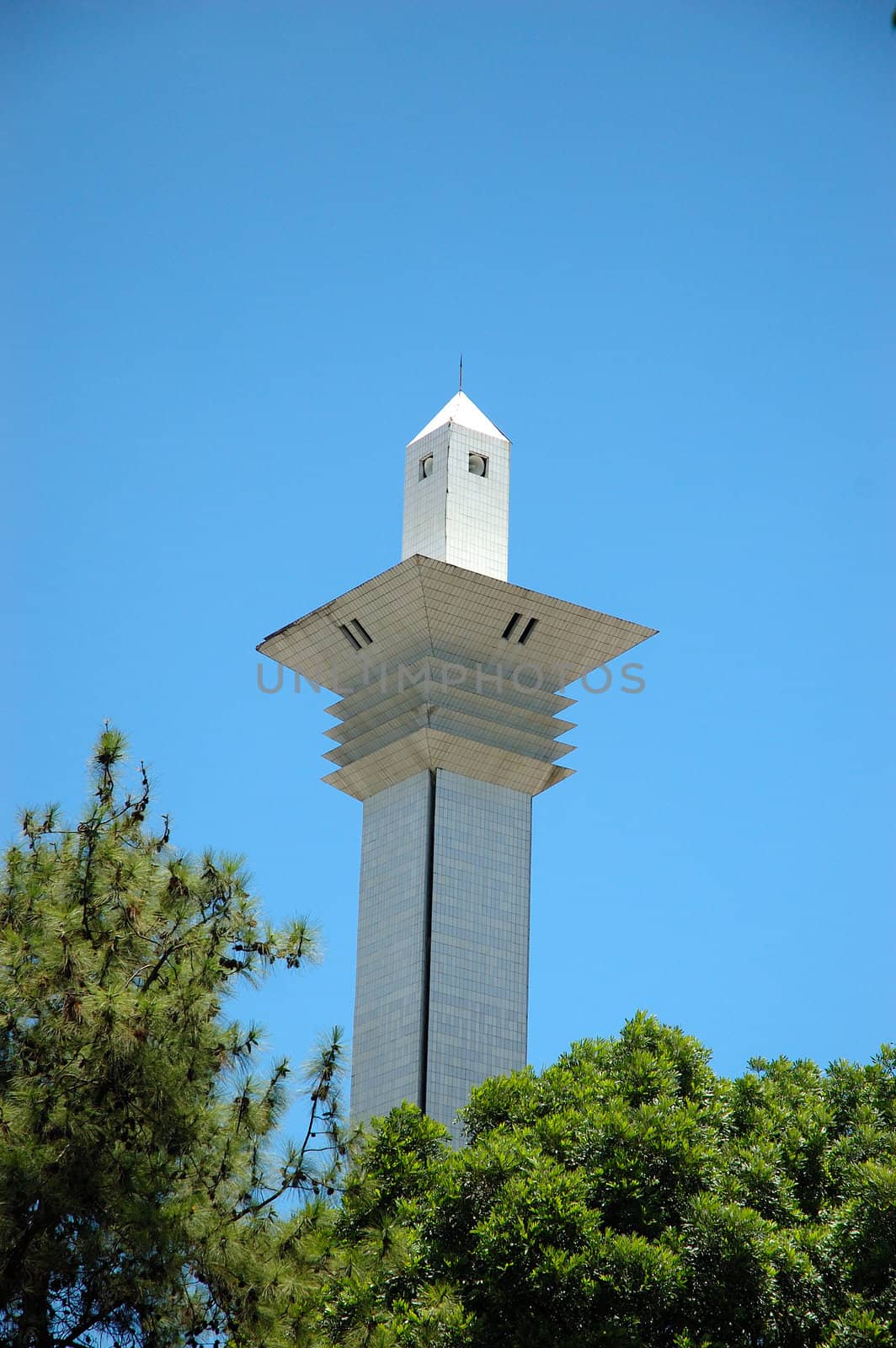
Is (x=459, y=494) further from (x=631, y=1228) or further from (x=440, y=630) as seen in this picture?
(x=631, y=1228)

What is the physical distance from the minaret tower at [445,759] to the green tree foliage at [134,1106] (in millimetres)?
30939

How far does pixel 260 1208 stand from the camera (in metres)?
24.5

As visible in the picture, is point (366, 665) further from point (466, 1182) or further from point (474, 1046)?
point (466, 1182)

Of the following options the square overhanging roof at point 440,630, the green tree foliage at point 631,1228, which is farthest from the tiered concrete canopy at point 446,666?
the green tree foliage at point 631,1228

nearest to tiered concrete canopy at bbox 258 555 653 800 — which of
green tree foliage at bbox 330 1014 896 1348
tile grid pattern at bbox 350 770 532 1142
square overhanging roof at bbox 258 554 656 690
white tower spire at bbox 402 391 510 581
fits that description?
square overhanging roof at bbox 258 554 656 690

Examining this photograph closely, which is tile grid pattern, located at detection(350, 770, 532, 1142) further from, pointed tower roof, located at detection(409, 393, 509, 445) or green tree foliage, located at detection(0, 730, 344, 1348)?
green tree foliage, located at detection(0, 730, 344, 1348)

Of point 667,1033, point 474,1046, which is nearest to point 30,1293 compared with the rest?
point 667,1033

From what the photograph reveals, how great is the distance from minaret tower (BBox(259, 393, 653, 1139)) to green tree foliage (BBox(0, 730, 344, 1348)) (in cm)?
3094

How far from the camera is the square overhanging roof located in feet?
192

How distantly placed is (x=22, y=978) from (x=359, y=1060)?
35.3 metres

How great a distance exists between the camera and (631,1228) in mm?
26859

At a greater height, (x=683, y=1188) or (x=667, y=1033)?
(x=667, y=1033)

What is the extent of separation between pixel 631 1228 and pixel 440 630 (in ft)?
111

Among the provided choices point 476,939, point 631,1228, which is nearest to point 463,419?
point 476,939
